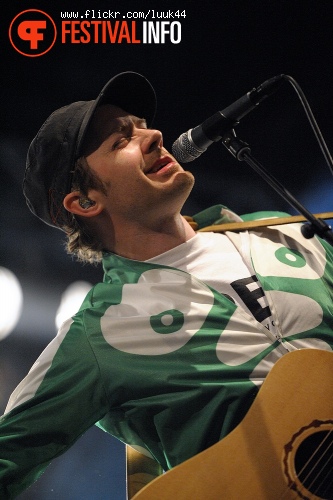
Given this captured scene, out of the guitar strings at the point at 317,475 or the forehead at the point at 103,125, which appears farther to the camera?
the forehead at the point at 103,125

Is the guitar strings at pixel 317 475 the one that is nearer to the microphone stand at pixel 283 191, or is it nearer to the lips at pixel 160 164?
the microphone stand at pixel 283 191

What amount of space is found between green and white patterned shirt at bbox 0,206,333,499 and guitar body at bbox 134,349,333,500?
30 cm

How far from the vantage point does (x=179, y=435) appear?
5.41ft

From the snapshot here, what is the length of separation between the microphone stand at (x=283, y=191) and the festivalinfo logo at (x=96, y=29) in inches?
72.1

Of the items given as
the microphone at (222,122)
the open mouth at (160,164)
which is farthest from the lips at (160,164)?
the microphone at (222,122)

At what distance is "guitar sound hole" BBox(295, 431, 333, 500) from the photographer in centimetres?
123

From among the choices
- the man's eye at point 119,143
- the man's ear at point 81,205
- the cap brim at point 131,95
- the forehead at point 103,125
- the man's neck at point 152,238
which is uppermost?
the cap brim at point 131,95

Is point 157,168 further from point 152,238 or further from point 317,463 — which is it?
point 317,463

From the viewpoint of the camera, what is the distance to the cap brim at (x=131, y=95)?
2.15 m

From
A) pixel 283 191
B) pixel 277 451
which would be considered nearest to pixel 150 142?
pixel 283 191

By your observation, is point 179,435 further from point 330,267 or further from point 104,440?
point 104,440

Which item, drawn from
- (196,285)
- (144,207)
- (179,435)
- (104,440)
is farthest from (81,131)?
(104,440)

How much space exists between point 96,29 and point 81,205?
1.43 m

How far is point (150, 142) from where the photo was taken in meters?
2.09
